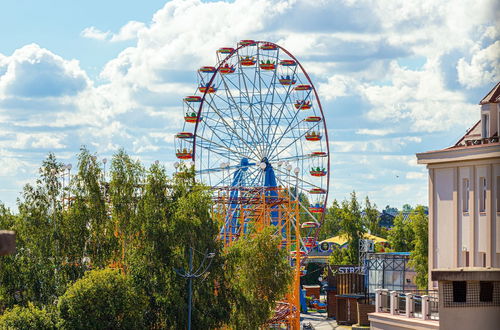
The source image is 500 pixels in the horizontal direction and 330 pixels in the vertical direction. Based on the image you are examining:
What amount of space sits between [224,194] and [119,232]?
14.9 m

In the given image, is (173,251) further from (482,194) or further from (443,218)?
(482,194)

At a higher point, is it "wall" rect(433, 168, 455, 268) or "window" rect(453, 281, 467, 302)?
"wall" rect(433, 168, 455, 268)

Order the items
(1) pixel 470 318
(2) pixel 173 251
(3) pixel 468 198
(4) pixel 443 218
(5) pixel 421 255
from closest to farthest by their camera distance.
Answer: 1. (1) pixel 470 318
2. (3) pixel 468 198
3. (4) pixel 443 218
4. (2) pixel 173 251
5. (5) pixel 421 255

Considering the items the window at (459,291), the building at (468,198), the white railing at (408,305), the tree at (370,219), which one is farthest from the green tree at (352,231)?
the window at (459,291)

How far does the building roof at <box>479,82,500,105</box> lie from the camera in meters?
31.5

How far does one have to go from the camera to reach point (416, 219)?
66.6 metres

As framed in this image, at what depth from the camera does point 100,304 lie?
39.4 metres

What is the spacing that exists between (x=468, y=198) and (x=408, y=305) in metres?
8.42

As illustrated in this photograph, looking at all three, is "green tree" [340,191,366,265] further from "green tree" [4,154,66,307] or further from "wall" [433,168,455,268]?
"wall" [433,168,455,268]

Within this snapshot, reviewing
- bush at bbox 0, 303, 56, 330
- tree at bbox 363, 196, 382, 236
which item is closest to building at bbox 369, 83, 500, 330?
bush at bbox 0, 303, 56, 330

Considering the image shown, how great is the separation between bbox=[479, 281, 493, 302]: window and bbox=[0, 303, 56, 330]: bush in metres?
23.1

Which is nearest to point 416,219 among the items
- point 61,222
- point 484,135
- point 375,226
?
point 61,222

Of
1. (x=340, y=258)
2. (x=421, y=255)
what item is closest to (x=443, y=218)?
(x=421, y=255)

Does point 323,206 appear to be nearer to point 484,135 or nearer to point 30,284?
point 30,284
